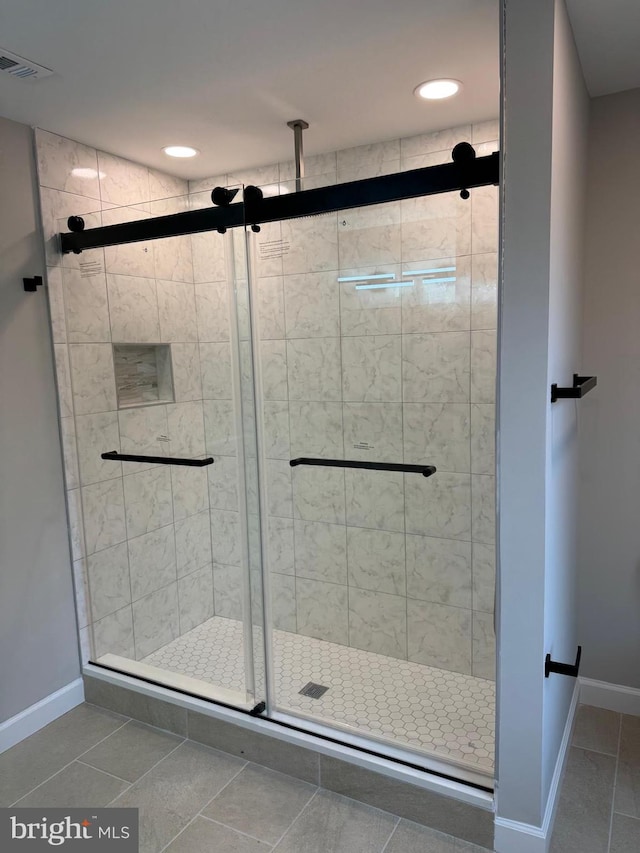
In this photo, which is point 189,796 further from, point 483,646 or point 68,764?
point 483,646

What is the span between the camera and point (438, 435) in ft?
6.61

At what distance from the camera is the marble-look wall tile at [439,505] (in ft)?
6.68

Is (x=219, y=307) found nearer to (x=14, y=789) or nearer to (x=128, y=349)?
(x=128, y=349)

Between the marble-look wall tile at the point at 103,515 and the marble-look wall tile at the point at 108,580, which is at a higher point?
the marble-look wall tile at the point at 103,515

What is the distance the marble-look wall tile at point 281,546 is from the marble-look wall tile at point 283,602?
33 mm

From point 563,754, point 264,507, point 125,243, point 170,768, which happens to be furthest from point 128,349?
point 563,754

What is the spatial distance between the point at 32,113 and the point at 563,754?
3008mm

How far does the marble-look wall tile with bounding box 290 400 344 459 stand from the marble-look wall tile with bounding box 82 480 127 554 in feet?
2.84

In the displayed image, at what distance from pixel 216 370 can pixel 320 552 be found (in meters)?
0.82

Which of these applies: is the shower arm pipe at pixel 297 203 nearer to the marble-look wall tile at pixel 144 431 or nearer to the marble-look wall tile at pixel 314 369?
the marble-look wall tile at pixel 314 369

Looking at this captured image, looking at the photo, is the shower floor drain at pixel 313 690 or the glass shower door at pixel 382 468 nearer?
the glass shower door at pixel 382 468

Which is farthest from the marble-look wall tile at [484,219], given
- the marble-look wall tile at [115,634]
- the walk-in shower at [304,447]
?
the marble-look wall tile at [115,634]

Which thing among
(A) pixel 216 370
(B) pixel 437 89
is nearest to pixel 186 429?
(A) pixel 216 370

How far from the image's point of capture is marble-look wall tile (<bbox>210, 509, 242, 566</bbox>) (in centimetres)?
231
